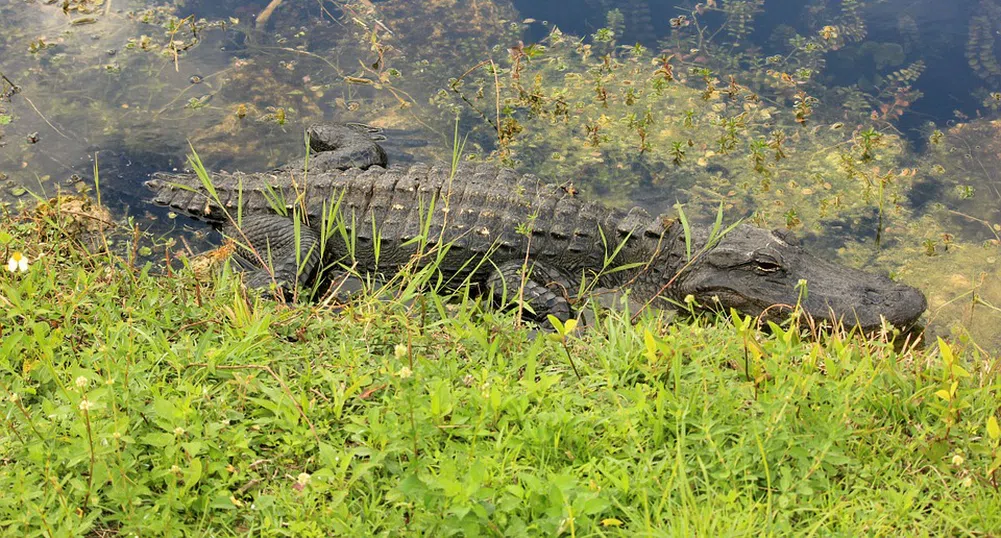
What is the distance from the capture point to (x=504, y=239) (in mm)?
5703

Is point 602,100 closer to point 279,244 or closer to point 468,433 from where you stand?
point 279,244

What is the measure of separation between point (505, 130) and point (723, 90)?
2.00 metres

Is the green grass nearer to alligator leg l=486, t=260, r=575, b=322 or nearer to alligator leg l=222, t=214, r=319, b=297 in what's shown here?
alligator leg l=486, t=260, r=575, b=322

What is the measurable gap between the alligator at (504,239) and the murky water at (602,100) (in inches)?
19.3

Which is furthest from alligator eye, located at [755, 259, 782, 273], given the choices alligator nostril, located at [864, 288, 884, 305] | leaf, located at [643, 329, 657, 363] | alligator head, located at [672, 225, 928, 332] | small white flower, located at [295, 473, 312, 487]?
small white flower, located at [295, 473, 312, 487]

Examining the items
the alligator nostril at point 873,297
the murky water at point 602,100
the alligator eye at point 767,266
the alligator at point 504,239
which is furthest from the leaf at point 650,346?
the murky water at point 602,100

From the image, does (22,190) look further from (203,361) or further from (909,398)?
(909,398)

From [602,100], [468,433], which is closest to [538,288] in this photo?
[602,100]

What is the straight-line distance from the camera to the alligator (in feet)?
17.8

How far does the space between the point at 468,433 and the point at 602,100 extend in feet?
15.3

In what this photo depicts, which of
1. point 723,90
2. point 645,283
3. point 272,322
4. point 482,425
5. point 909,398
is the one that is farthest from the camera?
point 723,90

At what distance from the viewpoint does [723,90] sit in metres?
7.23

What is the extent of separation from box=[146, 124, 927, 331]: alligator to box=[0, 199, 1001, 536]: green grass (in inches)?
57.6

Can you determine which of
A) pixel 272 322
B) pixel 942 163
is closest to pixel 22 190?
pixel 272 322
